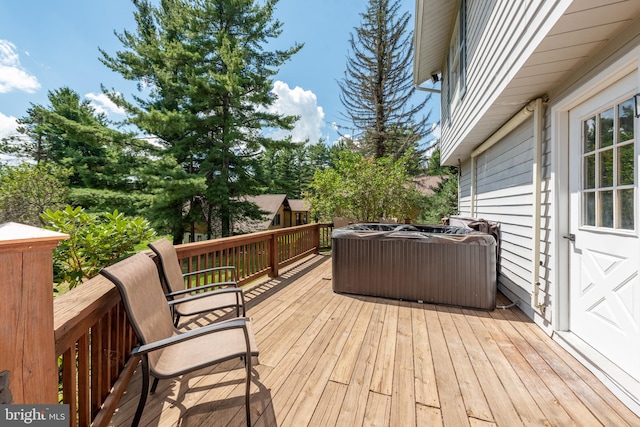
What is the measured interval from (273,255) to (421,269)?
2.42m

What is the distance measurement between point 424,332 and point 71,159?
63.1ft

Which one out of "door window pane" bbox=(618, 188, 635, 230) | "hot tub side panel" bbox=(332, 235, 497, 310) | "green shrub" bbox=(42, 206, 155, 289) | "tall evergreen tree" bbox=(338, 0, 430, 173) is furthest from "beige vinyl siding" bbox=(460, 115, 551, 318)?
"tall evergreen tree" bbox=(338, 0, 430, 173)

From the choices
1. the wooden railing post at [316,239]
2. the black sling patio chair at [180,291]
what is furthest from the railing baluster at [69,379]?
the wooden railing post at [316,239]

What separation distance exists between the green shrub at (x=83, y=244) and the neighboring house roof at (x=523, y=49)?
3.88m

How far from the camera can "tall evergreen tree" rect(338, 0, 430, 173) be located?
13.3 meters

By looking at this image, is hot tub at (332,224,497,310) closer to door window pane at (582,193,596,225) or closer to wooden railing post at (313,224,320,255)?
door window pane at (582,193,596,225)

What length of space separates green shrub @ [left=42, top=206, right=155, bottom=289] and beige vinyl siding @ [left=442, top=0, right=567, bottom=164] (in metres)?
3.89

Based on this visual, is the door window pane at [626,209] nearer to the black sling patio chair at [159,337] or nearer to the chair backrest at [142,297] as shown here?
Result: the black sling patio chair at [159,337]

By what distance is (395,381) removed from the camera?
1.98 meters

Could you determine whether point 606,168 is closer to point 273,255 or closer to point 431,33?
point 273,255

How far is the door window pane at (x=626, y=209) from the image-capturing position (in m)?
1.87

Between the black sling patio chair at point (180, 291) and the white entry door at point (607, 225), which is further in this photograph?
the black sling patio chair at point (180, 291)

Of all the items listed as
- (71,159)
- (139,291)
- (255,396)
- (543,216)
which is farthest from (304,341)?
(71,159)

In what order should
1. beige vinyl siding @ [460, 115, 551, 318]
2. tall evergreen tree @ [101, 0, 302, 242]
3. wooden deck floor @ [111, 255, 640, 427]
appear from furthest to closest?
1. tall evergreen tree @ [101, 0, 302, 242]
2. beige vinyl siding @ [460, 115, 551, 318]
3. wooden deck floor @ [111, 255, 640, 427]
